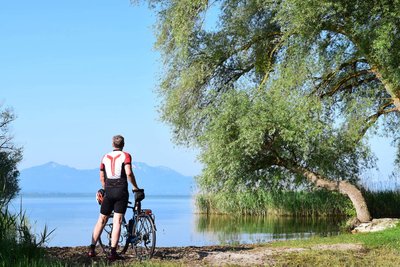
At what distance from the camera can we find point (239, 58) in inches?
936

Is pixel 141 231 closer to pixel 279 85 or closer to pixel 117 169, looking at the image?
pixel 117 169

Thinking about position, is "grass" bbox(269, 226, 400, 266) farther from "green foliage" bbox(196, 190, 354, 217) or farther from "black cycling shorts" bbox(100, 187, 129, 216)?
"green foliage" bbox(196, 190, 354, 217)

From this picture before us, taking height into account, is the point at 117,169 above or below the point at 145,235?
above

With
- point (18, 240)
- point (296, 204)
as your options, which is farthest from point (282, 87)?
point (18, 240)

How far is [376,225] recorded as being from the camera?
2012 centimetres

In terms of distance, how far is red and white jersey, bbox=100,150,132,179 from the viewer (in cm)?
1024

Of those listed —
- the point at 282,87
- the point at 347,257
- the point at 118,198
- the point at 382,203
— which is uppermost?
the point at 282,87

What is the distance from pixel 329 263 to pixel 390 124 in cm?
1482

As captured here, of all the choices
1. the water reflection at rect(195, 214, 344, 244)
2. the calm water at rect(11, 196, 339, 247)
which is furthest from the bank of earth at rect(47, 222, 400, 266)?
the water reflection at rect(195, 214, 344, 244)

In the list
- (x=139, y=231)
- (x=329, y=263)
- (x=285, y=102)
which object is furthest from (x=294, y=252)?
(x=285, y=102)

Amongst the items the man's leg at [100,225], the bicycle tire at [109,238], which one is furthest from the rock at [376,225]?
the man's leg at [100,225]

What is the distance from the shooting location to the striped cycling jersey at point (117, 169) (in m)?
10.2

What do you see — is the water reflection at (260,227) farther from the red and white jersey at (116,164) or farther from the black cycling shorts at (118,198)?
the red and white jersey at (116,164)

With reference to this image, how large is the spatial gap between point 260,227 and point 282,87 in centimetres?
555
